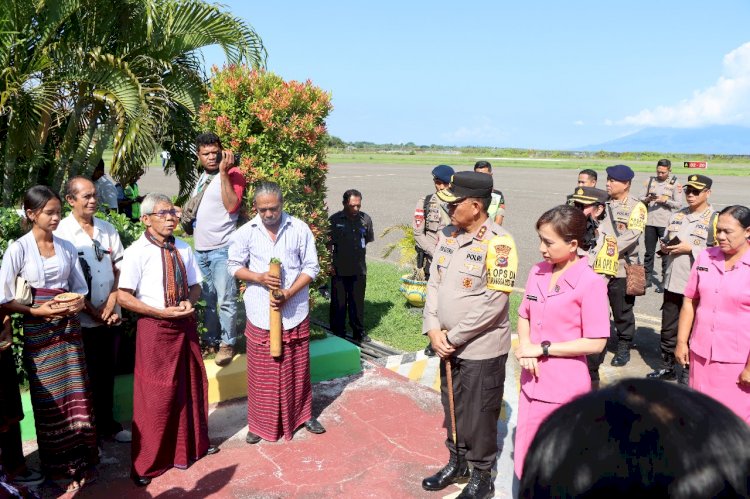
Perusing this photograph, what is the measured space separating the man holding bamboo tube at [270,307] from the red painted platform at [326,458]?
22 centimetres

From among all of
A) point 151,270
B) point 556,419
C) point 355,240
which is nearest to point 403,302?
point 355,240

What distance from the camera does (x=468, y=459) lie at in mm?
3885

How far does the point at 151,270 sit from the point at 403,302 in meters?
4.87

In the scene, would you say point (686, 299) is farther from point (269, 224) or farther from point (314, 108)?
point (314, 108)

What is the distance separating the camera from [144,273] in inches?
159

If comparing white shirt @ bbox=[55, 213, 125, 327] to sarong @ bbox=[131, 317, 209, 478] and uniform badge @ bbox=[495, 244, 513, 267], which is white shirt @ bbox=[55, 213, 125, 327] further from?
uniform badge @ bbox=[495, 244, 513, 267]

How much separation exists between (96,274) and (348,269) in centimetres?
300

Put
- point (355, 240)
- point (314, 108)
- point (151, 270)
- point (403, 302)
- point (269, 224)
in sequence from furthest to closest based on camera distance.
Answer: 1. point (403, 302)
2. point (355, 240)
3. point (314, 108)
4. point (269, 224)
5. point (151, 270)

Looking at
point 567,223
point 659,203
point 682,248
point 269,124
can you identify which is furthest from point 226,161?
point 659,203

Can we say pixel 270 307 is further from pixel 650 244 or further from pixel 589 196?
pixel 650 244

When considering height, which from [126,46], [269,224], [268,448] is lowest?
[268,448]

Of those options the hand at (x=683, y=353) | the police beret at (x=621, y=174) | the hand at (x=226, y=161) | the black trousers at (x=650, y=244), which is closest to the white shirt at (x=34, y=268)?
the hand at (x=226, y=161)

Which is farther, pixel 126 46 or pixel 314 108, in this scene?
pixel 126 46

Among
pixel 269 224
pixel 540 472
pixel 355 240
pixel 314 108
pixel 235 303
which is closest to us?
pixel 540 472
